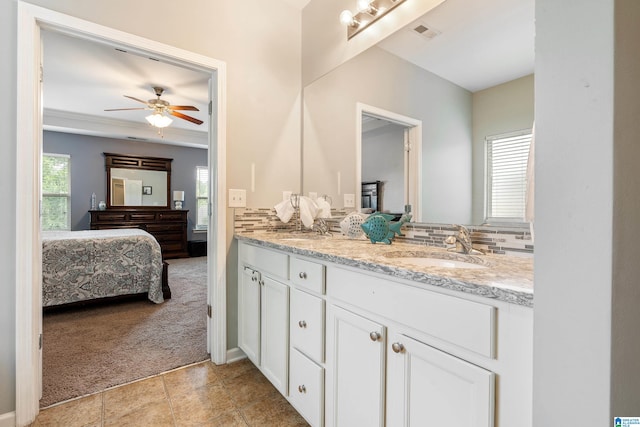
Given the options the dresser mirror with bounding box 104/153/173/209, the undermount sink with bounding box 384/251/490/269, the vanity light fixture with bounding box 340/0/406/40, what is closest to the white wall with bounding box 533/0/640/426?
the undermount sink with bounding box 384/251/490/269

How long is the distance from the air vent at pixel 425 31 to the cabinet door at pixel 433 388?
1446mm

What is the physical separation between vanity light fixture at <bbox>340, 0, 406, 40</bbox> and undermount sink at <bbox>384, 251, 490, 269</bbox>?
4.36ft

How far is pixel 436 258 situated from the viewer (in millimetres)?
1315

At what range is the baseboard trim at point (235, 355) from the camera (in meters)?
2.00

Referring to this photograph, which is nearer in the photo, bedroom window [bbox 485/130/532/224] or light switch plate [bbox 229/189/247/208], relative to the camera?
bedroom window [bbox 485/130/532/224]

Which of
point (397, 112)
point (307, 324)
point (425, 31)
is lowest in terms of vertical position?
point (307, 324)

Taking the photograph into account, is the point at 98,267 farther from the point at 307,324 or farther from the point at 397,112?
the point at 397,112

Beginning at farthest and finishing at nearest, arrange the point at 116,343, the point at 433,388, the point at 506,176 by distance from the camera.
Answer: the point at 116,343
the point at 506,176
the point at 433,388

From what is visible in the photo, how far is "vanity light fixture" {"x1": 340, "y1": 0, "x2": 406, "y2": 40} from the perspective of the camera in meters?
1.66

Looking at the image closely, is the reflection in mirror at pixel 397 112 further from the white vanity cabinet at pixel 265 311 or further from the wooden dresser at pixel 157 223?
the wooden dresser at pixel 157 223

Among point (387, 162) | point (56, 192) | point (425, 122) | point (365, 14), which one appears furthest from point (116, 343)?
point (56, 192)

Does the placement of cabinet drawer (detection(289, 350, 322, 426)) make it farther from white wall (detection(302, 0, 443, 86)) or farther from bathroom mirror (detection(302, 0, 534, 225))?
white wall (detection(302, 0, 443, 86))

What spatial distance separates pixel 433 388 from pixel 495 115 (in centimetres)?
111

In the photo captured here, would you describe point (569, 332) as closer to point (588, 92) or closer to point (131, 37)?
point (588, 92)
